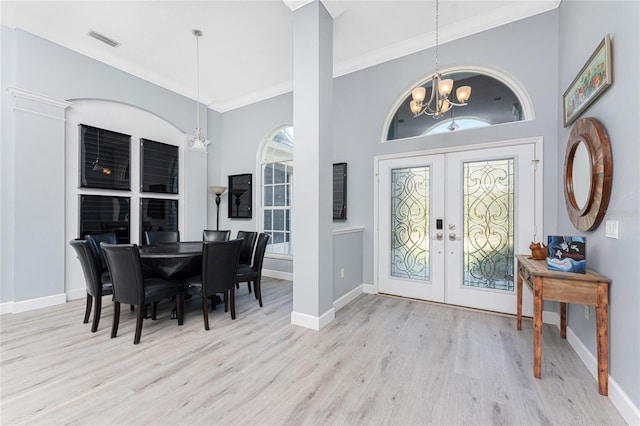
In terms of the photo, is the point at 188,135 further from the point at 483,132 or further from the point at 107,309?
the point at 483,132

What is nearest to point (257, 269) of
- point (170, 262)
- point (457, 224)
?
point (170, 262)

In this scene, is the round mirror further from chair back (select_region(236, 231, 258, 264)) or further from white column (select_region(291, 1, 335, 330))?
chair back (select_region(236, 231, 258, 264))

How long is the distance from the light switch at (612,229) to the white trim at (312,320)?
2398mm

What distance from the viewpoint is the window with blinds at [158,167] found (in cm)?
457

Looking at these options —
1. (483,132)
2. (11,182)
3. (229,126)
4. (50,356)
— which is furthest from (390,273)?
(11,182)

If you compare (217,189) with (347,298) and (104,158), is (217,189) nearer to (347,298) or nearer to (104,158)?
(104,158)

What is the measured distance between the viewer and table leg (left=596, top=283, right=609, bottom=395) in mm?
1706

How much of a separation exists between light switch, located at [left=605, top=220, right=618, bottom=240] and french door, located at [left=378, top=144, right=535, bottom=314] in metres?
1.24

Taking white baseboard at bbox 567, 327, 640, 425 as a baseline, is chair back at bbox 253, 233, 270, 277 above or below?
above

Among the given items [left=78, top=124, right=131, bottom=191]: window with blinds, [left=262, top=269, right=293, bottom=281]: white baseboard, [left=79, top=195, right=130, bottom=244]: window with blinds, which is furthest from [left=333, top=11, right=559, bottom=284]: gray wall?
[left=79, top=195, right=130, bottom=244]: window with blinds

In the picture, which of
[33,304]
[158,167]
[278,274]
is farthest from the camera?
[278,274]

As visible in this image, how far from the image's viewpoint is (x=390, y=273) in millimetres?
3869

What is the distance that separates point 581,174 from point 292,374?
286 centimetres

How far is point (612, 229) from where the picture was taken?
5.80 feet
